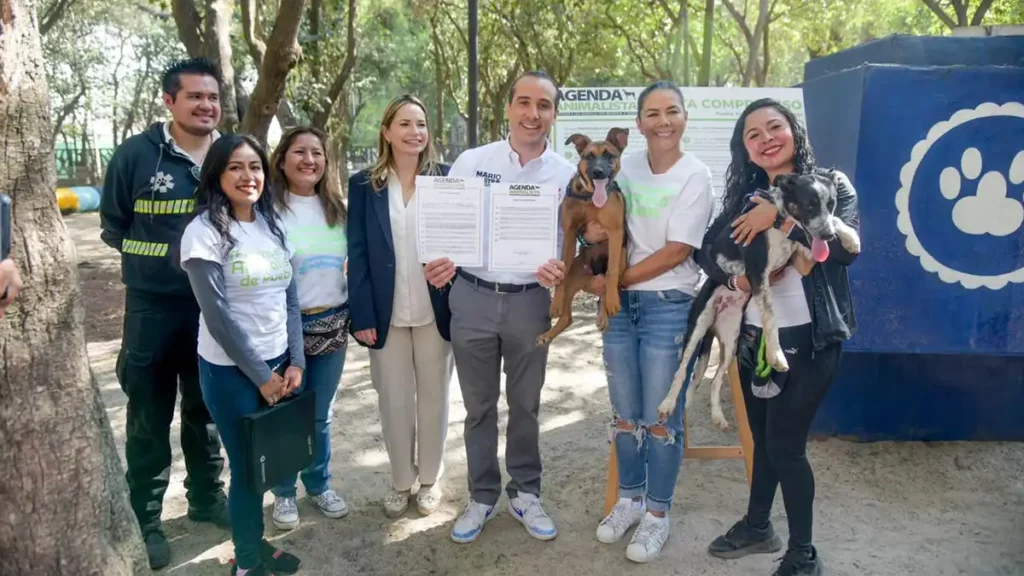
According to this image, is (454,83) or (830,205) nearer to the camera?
(830,205)

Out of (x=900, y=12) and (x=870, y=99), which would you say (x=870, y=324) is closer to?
(x=870, y=99)

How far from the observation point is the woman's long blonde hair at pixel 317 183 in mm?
3482

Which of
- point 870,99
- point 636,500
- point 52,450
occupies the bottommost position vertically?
point 636,500

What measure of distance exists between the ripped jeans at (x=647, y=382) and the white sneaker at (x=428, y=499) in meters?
1.06

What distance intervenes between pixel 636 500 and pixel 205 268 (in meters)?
2.38

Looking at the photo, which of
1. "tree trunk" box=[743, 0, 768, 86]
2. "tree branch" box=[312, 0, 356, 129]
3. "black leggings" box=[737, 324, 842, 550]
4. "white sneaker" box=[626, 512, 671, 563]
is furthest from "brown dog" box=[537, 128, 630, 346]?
"tree trunk" box=[743, 0, 768, 86]

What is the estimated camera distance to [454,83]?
86.6 ft

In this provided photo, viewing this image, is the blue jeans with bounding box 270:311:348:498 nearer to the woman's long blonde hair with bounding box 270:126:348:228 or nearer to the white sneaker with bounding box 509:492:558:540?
the woman's long blonde hair with bounding box 270:126:348:228

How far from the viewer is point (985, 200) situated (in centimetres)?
387

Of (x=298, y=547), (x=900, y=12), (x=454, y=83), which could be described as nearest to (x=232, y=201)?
(x=298, y=547)

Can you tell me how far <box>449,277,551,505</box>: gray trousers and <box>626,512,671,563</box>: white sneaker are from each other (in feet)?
1.87

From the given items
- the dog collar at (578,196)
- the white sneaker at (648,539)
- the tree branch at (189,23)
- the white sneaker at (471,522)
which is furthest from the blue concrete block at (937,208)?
the tree branch at (189,23)

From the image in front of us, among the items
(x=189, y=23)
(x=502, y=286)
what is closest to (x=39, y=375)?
(x=502, y=286)

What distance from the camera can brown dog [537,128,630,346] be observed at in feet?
10.0
